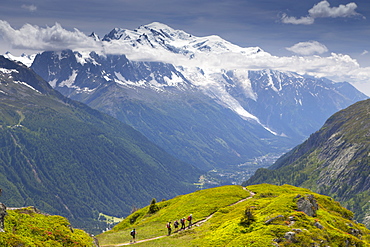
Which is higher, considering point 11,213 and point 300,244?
point 11,213

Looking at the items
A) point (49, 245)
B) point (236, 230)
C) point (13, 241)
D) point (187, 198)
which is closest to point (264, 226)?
point (236, 230)

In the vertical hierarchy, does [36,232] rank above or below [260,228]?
above

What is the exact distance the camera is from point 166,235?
79.2 m

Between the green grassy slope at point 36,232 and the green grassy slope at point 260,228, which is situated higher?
the green grassy slope at point 36,232

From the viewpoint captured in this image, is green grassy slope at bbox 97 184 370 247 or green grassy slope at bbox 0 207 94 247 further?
green grassy slope at bbox 97 184 370 247

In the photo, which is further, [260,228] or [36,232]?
[260,228]

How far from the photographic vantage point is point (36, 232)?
51094 mm

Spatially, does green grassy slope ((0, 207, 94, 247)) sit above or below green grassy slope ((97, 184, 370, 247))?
above

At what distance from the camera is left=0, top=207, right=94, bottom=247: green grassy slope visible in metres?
44.5

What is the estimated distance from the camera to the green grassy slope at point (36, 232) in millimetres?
44469

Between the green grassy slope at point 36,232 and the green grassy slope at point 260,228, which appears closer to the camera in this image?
the green grassy slope at point 36,232

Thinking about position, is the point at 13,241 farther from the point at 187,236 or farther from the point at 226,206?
the point at 226,206

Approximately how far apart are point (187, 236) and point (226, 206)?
3072cm

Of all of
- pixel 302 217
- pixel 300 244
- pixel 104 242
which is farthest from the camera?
pixel 104 242
